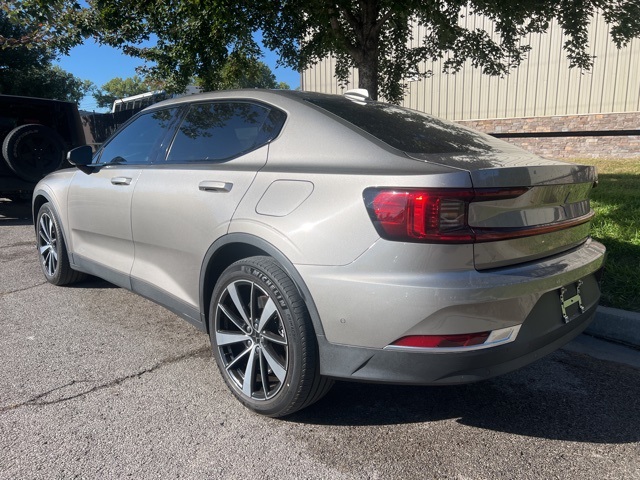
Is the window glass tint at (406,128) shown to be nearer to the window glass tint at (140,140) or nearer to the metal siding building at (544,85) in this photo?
the window glass tint at (140,140)

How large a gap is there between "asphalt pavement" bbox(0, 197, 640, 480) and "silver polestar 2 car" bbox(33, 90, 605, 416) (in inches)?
9.8

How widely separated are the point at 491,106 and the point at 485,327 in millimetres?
16784

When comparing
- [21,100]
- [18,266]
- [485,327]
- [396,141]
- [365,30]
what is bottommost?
[18,266]

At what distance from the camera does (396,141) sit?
2578 millimetres

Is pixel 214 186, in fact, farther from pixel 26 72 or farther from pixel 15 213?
pixel 26 72

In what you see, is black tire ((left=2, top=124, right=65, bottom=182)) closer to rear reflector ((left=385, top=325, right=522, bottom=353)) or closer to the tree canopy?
the tree canopy

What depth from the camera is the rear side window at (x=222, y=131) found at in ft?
9.68

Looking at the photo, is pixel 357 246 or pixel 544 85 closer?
pixel 357 246

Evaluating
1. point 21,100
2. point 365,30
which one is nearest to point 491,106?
point 365,30

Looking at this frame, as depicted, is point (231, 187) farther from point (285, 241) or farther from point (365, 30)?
point (365, 30)

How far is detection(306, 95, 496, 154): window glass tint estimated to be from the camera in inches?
103

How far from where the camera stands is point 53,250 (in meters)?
4.79

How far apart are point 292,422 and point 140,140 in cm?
239

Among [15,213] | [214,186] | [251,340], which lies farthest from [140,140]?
[15,213]
